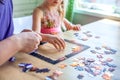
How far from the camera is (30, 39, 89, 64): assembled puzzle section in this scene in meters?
1.02

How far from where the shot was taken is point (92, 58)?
1049mm

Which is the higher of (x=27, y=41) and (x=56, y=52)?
(x=27, y=41)

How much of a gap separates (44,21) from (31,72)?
0.85m

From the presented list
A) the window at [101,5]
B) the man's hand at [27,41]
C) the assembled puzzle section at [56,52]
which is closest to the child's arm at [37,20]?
the assembled puzzle section at [56,52]

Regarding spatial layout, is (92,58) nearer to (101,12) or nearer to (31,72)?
(31,72)

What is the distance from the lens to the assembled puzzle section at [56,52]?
1.02m

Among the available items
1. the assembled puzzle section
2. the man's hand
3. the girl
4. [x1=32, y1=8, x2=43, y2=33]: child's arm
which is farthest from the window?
the man's hand

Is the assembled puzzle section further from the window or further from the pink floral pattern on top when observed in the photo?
the window

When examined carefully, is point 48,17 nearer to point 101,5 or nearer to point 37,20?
point 37,20

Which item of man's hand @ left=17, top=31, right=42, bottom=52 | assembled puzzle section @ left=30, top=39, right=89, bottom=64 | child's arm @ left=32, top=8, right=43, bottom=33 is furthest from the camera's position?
child's arm @ left=32, top=8, right=43, bottom=33

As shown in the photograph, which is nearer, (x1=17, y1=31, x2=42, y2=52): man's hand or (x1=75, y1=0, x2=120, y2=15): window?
(x1=17, y1=31, x2=42, y2=52): man's hand

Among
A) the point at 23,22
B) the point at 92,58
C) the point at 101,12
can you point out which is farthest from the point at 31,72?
the point at 101,12

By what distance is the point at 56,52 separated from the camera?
1.11 metres

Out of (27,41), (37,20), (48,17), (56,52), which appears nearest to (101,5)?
(48,17)
